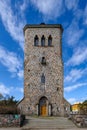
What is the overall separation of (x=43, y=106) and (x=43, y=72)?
5.60 metres

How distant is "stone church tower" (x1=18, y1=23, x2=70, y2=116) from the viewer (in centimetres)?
3934

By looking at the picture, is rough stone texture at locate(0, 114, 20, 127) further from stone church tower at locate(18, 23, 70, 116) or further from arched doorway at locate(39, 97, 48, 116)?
arched doorway at locate(39, 97, 48, 116)

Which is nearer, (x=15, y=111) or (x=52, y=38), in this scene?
(x=15, y=111)

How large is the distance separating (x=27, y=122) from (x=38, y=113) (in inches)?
458

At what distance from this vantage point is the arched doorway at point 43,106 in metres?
39.4

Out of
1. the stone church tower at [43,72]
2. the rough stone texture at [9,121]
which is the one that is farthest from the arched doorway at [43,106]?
the rough stone texture at [9,121]

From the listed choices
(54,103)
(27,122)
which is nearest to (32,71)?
(54,103)

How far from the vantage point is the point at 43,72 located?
40.7m

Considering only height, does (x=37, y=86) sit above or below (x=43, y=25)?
below

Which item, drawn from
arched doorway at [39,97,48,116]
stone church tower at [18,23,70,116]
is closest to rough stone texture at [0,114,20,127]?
stone church tower at [18,23,70,116]

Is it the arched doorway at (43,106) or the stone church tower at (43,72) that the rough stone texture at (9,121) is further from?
the arched doorway at (43,106)

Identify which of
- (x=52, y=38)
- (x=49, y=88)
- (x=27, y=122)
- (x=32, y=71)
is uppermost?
(x=52, y=38)

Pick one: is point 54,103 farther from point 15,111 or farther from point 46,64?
point 15,111

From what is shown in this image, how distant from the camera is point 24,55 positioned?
42.3m
